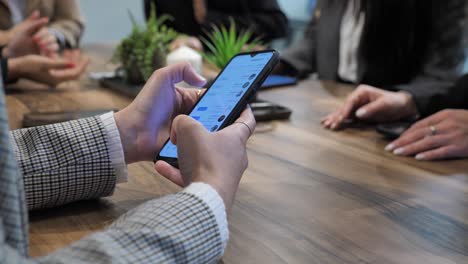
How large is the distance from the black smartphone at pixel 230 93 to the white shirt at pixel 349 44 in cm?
93

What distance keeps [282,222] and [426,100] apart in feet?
2.09

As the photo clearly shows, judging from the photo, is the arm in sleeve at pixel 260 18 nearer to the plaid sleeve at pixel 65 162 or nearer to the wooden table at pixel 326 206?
the wooden table at pixel 326 206

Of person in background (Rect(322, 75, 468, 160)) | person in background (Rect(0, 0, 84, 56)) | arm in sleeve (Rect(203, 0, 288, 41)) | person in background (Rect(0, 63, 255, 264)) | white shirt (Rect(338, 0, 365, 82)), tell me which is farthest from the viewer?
arm in sleeve (Rect(203, 0, 288, 41))

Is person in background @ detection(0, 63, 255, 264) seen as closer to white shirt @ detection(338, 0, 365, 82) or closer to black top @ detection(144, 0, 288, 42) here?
white shirt @ detection(338, 0, 365, 82)

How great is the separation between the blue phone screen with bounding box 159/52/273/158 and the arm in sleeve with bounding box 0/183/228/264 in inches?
6.8

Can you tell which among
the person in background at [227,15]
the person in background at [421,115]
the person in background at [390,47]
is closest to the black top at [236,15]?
the person in background at [227,15]

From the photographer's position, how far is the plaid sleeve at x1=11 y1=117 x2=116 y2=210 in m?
0.68

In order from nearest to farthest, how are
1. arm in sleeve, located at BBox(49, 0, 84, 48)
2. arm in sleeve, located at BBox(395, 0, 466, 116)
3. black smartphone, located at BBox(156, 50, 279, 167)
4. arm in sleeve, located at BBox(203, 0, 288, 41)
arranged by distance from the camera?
black smartphone, located at BBox(156, 50, 279, 167)
arm in sleeve, located at BBox(395, 0, 466, 116)
arm in sleeve, located at BBox(49, 0, 84, 48)
arm in sleeve, located at BBox(203, 0, 288, 41)

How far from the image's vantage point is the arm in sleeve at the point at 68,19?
7.43ft

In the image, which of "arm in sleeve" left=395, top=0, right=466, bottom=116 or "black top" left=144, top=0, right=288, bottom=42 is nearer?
"arm in sleeve" left=395, top=0, right=466, bottom=116

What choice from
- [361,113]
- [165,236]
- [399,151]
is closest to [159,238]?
[165,236]

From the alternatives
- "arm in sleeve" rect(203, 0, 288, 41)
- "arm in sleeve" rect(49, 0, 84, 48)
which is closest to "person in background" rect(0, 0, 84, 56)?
"arm in sleeve" rect(49, 0, 84, 48)

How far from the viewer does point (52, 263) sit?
0.45 m

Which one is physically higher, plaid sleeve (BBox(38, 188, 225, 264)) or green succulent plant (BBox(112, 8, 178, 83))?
plaid sleeve (BBox(38, 188, 225, 264))
